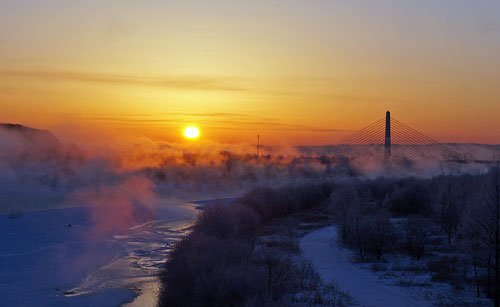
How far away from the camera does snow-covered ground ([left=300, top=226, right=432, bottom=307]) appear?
24.0 meters

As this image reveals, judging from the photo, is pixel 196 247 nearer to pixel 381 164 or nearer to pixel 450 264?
pixel 450 264

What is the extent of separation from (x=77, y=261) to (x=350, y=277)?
14.9 m

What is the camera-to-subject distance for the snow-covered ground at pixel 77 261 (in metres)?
25.4

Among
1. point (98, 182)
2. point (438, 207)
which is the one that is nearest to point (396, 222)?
point (438, 207)

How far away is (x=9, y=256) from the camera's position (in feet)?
117

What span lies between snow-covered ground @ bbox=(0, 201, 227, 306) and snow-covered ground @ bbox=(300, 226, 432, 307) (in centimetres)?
783

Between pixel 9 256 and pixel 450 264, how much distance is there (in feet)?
77.4

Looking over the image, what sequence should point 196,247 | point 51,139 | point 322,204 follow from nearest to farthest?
point 196,247
point 322,204
point 51,139

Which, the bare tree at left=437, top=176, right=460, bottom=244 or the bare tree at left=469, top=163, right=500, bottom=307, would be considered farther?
the bare tree at left=437, top=176, right=460, bottom=244

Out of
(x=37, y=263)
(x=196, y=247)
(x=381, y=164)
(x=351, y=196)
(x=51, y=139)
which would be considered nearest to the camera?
(x=196, y=247)

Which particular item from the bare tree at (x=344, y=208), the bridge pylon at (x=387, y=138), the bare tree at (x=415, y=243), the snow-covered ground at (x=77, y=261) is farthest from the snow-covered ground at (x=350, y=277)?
the bridge pylon at (x=387, y=138)

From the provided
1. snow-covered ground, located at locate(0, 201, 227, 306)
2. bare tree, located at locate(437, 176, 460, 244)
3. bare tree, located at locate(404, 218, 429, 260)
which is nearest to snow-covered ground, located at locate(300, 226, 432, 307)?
bare tree, located at locate(404, 218, 429, 260)

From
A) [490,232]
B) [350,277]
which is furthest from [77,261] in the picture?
[490,232]

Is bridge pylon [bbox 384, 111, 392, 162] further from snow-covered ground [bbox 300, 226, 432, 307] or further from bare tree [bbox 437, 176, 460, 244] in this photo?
snow-covered ground [bbox 300, 226, 432, 307]
